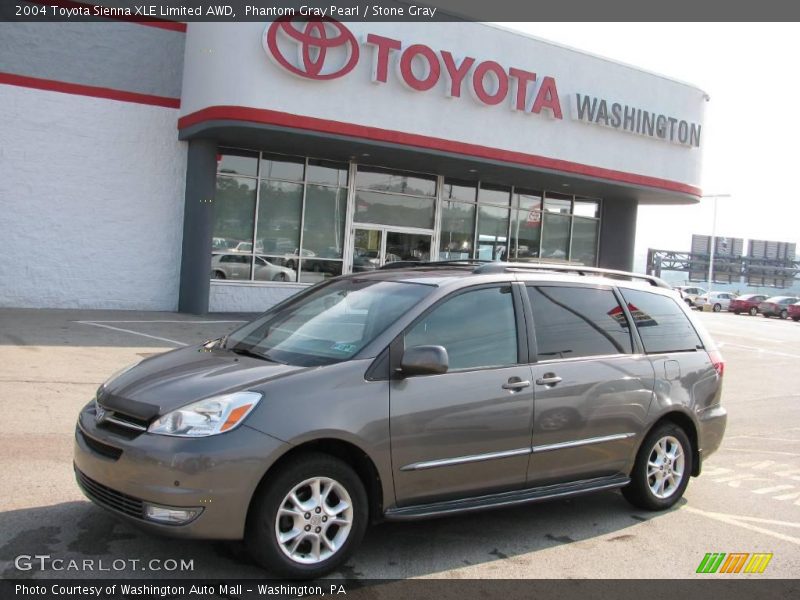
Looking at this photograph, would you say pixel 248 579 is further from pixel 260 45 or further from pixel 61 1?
pixel 61 1

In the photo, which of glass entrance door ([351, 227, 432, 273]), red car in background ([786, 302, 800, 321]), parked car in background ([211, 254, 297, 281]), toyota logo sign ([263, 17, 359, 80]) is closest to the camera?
toyota logo sign ([263, 17, 359, 80])

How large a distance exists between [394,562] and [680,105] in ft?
62.8

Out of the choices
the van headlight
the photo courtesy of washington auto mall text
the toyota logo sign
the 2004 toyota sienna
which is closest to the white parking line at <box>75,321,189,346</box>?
the photo courtesy of washington auto mall text

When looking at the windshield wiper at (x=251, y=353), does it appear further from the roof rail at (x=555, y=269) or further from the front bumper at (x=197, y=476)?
the roof rail at (x=555, y=269)

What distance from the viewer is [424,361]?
14.0ft

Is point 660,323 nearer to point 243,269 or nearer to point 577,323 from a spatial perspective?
point 577,323

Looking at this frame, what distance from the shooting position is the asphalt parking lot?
4.24m

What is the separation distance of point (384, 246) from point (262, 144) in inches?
165

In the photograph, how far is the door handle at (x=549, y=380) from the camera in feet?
16.0

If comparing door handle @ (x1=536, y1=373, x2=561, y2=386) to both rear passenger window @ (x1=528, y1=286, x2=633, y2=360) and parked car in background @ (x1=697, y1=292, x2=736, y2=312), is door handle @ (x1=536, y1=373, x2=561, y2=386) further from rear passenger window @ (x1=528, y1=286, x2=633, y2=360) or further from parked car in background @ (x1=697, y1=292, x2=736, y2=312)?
parked car in background @ (x1=697, y1=292, x2=736, y2=312)

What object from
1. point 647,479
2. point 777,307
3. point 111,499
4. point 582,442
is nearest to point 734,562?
point 647,479

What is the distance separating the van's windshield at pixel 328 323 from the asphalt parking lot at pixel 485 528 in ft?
3.84

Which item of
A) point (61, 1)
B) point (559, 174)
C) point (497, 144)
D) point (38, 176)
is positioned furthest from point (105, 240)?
point (559, 174)

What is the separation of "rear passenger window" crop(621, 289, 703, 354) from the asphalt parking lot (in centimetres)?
125
